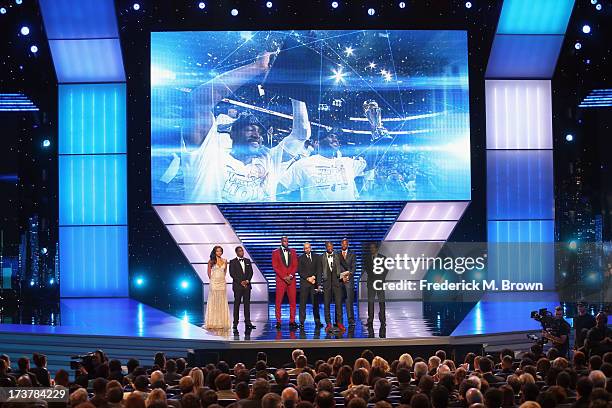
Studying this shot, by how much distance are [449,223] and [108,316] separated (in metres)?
6.76

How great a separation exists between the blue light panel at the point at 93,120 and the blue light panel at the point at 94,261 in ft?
5.33

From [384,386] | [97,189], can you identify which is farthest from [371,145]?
[384,386]

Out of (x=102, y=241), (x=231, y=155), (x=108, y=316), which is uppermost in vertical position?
(x=231, y=155)

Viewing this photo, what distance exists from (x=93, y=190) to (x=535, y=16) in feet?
30.3

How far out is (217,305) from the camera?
13156 millimetres

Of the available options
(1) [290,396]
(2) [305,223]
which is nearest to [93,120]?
(2) [305,223]

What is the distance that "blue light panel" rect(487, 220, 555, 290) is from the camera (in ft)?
45.5

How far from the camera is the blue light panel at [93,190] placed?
59.4 feet

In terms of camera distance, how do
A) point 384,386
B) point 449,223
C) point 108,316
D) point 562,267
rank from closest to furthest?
point 384,386 → point 108,316 → point 562,267 → point 449,223

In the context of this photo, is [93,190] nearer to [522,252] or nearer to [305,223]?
[305,223]

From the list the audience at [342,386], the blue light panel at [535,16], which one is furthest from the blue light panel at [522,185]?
the audience at [342,386]

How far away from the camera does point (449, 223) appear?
17641 millimetres

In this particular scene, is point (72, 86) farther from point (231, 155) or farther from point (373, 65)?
point (373, 65)

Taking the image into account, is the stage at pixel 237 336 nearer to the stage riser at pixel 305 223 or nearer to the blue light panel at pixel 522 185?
the stage riser at pixel 305 223
